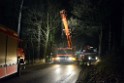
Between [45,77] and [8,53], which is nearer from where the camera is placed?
[8,53]

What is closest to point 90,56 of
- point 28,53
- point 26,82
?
point 28,53

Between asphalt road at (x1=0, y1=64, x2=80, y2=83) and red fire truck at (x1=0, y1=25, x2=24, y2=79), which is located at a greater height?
red fire truck at (x1=0, y1=25, x2=24, y2=79)

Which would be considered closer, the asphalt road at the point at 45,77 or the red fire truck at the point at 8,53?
the red fire truck at the point at 8,53

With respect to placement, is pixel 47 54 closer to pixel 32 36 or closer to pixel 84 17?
pixel 32 36

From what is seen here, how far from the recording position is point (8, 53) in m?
21.0

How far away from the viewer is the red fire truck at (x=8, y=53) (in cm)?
1953

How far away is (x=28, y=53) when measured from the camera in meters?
44.2

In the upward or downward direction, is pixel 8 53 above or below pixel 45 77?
above

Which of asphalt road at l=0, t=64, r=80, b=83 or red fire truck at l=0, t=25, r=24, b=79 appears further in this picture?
asphalt road at l=0, t=64, r=80, b=83

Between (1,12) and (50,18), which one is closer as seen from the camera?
(1,12)

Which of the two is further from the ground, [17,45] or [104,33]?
[104,33]

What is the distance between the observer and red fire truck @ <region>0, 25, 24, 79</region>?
64.1ft

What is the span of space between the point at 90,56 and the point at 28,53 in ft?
26.6

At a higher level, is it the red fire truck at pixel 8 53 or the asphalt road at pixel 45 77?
the red fire truck at pixel 8 53
